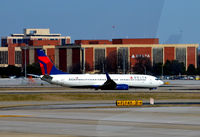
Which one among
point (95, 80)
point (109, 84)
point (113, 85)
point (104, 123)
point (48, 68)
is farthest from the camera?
point (48, 68)

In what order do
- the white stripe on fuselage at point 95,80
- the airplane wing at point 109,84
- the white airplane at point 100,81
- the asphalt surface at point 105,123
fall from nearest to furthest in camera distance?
the asphalt surface at point 105,123 → the airplane wing at point 109,84 → the white airplane at point 100,81 → the white stripe on fuselage at point 95,80

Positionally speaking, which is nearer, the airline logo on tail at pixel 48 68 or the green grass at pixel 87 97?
the green grass at pixel 87 97

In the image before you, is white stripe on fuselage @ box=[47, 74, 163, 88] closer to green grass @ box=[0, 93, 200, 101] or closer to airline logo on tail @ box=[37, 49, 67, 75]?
airline logo on tail @ box=[37, 49, 67, 75]

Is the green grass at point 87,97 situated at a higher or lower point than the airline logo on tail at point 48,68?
lower

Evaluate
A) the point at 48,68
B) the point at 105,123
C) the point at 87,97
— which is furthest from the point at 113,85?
the point at 105,123

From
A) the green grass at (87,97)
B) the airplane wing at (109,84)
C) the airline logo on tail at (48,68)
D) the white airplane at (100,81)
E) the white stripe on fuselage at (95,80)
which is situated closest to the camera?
the green grass at (87,97)

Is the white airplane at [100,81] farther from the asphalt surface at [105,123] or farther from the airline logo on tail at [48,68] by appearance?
the asphalt surface at [105,123]

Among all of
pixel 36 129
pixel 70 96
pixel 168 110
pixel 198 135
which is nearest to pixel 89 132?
pixel 36 129

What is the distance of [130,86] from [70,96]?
21.8 metres

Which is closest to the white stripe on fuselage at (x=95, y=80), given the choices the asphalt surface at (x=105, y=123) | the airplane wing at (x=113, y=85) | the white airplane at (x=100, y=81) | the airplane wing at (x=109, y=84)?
the white airplane at (x=100, y=81)

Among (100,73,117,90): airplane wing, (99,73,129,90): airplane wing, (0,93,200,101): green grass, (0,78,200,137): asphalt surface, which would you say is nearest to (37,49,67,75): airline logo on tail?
(100,73,117,90): airplane wing

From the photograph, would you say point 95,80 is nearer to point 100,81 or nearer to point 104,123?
point 100,81

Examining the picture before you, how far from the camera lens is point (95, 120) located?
42.8 metres

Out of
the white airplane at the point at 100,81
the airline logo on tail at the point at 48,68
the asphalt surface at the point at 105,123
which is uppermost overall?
the airline logo on tail at the point at 48,68
